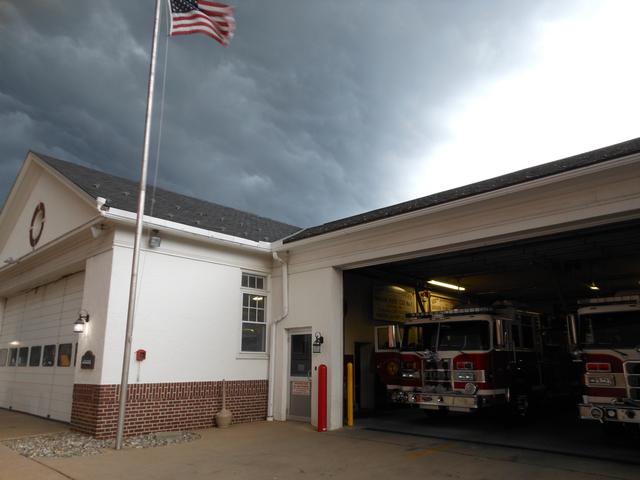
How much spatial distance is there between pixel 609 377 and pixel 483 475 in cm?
348

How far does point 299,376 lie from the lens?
13070 mm

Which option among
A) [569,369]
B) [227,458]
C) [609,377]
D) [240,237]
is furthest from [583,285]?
[227,458]

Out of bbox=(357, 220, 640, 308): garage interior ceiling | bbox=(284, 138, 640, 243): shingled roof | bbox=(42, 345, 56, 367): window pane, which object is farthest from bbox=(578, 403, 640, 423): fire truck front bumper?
bbox=(42, 345, 56, 367): window pane

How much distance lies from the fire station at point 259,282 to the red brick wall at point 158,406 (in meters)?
0.03

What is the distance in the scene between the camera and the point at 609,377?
30.0 feet

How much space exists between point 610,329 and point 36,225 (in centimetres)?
1568

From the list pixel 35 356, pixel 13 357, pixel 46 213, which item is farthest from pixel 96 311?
pixel 13 357

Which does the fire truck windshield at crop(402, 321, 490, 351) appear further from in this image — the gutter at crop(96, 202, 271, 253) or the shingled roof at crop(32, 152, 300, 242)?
the shingled roof at crop(32, 152, 300, 242)

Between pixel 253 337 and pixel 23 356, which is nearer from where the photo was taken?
pixel 253 337

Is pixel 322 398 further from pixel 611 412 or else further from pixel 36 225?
pixel 36 225

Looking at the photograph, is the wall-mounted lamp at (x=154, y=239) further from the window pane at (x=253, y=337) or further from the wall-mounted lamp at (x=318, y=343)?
the wall-mounted lamp at (x=318, y=343)

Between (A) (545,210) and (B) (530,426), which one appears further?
(B) (530,426)

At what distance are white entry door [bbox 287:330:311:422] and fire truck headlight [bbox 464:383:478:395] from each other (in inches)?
151

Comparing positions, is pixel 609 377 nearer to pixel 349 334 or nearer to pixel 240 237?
pixel 349 334
